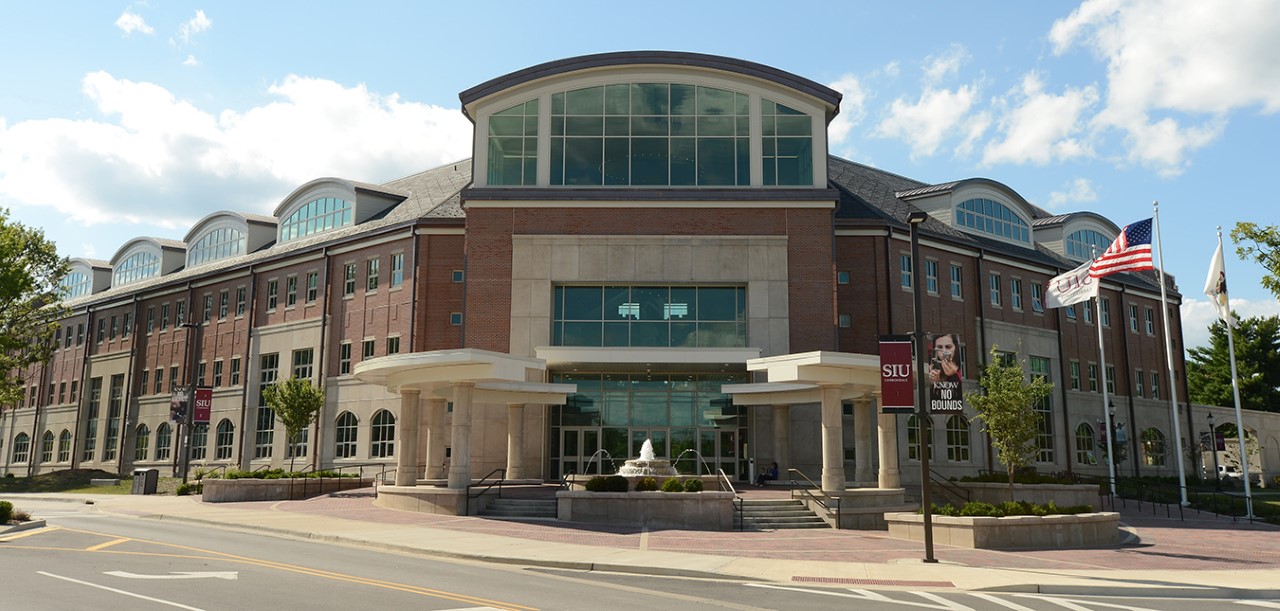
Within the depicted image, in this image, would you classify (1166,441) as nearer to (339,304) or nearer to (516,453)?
(516,453)

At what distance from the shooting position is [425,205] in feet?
160

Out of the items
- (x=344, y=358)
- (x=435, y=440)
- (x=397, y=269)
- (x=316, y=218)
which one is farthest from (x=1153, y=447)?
(x=316, y=218)

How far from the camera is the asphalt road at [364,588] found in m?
12.2

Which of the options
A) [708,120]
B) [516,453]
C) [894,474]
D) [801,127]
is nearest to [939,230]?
[801,127]

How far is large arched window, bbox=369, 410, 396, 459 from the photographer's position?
44062 mm

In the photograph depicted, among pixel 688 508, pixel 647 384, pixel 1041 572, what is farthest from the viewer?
pixel 647 384

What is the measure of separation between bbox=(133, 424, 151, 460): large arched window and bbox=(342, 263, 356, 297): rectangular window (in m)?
19.1

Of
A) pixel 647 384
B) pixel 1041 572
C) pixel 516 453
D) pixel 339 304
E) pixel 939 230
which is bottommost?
pixel 1041 572

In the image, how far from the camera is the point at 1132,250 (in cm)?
3572

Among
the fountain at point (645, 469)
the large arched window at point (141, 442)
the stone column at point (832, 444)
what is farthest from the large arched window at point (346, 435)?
the stone column at point (832, 444)

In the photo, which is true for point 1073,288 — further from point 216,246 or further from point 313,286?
point 216,246

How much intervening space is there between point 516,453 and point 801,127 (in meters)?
18.3

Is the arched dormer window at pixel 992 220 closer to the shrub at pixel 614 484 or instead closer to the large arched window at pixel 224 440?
the shrub at pixel 614 484

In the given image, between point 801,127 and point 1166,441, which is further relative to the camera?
point 1166,441
